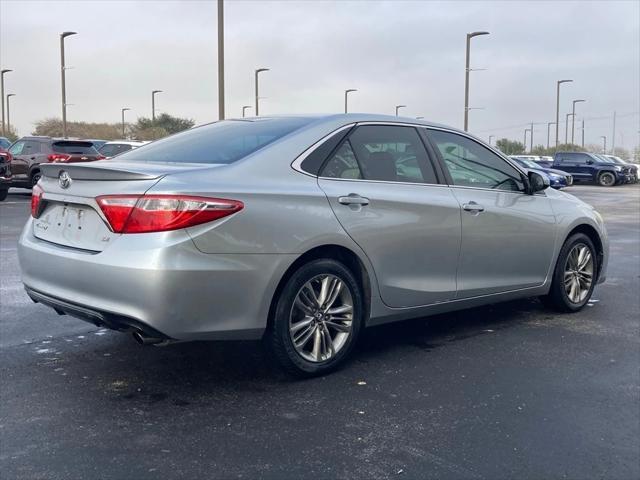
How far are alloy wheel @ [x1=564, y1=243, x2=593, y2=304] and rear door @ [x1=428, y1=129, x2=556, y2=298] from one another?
0.38m

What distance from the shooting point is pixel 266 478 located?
3.18 meters

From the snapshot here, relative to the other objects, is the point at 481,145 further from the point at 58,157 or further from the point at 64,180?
the point at 58,157

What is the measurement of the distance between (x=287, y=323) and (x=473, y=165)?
2.23 metres

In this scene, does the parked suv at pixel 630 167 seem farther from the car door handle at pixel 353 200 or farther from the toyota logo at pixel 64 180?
the toyota logo at pixel 64 180

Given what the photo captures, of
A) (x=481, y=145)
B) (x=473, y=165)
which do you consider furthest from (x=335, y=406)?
(x=481, y=145)

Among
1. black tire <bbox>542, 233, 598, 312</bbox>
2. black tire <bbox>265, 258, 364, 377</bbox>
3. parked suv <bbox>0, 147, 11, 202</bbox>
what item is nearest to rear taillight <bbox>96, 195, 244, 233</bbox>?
black tire <bbox>265, 258, 364, 377</bbox>

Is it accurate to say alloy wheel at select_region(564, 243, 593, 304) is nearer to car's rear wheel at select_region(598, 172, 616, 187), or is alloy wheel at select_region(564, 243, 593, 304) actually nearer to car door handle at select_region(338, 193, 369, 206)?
car door handle at select_region(338, 193, 369, 206)

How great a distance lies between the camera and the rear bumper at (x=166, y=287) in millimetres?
3775

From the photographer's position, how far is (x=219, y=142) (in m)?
4.78

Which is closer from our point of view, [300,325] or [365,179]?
[300,325]

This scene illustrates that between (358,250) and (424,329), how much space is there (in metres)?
1.52

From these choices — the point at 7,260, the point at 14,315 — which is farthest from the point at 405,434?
the point at 7,260

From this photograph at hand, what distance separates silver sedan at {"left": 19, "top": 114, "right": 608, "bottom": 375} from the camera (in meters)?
3.85

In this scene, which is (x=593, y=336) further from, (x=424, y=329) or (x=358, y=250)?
(x=358, y=250)
